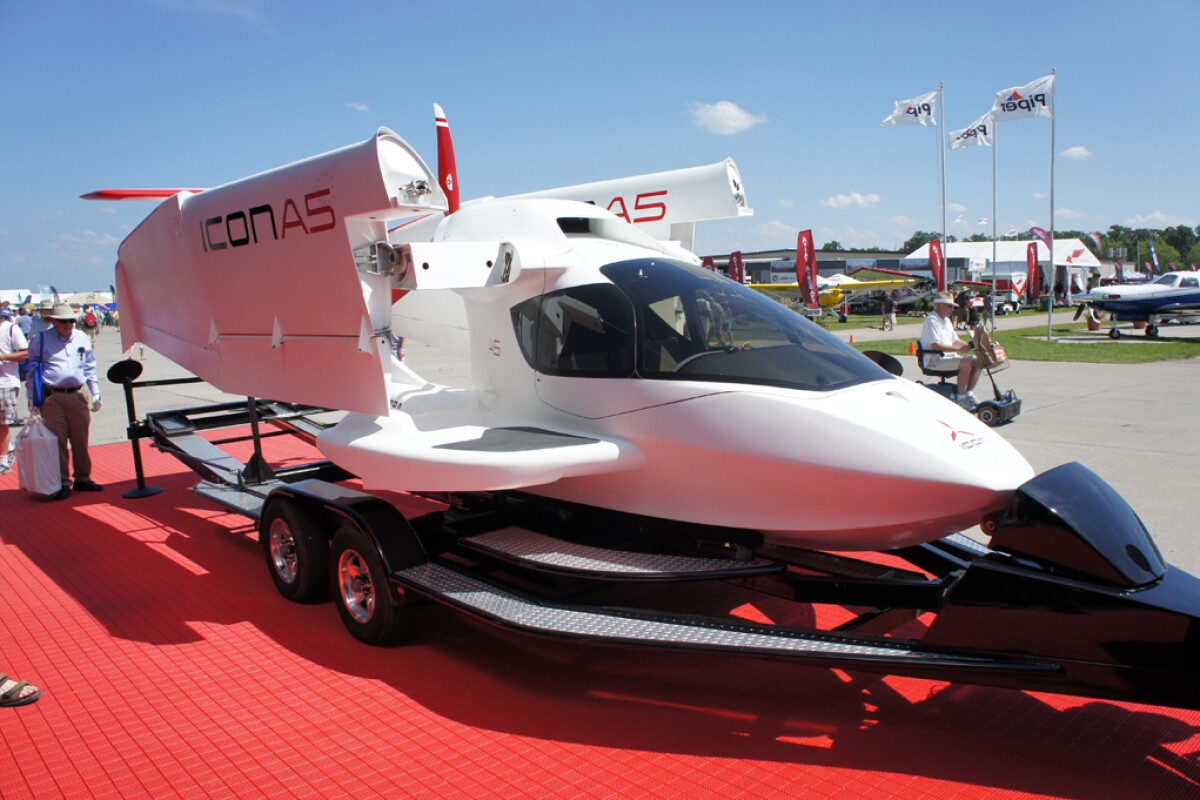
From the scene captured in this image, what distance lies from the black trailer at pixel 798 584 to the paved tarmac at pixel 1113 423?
105 inches

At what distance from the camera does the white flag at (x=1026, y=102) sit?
26688mm

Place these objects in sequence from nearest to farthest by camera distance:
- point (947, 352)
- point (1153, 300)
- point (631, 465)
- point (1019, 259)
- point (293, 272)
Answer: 1. point (631, 465)
2. point (293, 272)
3. point (947, 352)
4. point (1153, 300)
5. point (1019, 259)

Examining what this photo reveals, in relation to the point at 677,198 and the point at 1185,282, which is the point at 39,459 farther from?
the point at 1185,282

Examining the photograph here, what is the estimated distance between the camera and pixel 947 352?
10094 millimetres

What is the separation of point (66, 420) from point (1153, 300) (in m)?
29.9

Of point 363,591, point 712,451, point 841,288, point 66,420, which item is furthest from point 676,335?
point 841,288

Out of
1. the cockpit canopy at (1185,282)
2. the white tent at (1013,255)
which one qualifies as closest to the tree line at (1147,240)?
the white tent at (1013,255)

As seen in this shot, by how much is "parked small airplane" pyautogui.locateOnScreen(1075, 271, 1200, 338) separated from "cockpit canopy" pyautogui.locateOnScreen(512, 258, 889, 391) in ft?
85.8

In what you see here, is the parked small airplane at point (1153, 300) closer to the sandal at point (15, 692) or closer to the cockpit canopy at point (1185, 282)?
the cockpit canopy at point (1185, 282)

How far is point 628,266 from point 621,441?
1017mm

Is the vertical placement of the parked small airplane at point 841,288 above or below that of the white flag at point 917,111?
below

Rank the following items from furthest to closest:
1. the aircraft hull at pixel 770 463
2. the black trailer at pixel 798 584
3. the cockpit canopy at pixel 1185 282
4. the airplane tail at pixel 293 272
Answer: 1. the cockpit canopy at pixel 1185 282
2. the airplane tail at pixel 293 272
3. the aircraft hull at pixel 770 463
4. the black trailer at pixel 798 584

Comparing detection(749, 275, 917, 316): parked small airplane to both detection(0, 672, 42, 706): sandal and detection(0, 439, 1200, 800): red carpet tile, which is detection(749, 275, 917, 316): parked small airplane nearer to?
detection(0, 439, 1200, 800): red carpet tile

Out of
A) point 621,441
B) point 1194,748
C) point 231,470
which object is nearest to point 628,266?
point 621,441
